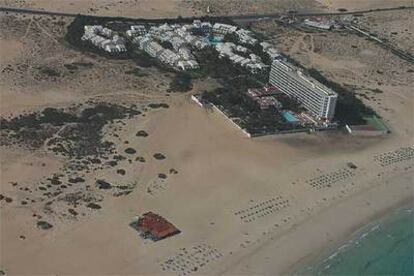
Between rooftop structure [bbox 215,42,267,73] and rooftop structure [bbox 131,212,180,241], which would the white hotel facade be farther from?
rooftop structure [bbox 131,212,180,241]

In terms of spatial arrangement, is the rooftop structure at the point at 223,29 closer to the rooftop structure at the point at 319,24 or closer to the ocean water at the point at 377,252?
the rooftop structure at the point at 319,24

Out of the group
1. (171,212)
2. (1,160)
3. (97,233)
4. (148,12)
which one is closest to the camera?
(97,233)

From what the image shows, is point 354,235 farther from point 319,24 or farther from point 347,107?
point 319,24

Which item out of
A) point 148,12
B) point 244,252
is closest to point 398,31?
point 148,12

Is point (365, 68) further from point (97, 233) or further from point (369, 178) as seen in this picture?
point (97, 233)

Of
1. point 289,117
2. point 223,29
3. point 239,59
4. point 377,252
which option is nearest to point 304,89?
point 289,117

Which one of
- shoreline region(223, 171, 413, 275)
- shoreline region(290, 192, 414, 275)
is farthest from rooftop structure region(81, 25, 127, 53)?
shoreline region(290, 192, 414, 275)
